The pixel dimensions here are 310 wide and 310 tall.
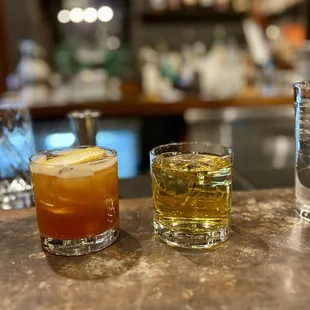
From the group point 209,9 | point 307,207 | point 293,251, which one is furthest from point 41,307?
point 209,9

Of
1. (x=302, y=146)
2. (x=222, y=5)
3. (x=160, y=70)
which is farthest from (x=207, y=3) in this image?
(x=302, y=146)

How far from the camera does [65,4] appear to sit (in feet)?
10.7

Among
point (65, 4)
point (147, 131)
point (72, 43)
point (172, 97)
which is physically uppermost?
point (65, 4)

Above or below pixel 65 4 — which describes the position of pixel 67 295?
below

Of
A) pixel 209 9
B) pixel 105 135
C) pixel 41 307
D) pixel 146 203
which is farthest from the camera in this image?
pixel 209 9

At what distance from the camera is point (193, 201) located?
62 cm

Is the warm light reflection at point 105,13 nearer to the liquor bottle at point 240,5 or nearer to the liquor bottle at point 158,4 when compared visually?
the liquor bottle at point 158,4

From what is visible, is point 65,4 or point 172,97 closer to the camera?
point 172,97

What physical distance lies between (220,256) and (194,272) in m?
0.06

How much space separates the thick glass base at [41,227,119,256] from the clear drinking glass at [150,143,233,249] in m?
0.09

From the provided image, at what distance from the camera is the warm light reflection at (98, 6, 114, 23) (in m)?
3.36

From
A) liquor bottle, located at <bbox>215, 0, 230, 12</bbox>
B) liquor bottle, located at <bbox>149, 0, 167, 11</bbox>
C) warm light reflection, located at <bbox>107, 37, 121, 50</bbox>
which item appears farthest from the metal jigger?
warm light reflection, located at <bbox>107, 37, 121, 50</bbox>

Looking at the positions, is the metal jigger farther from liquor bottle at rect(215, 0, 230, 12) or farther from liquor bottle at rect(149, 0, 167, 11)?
liquor bottle at rect(215, 0, 230, 12)

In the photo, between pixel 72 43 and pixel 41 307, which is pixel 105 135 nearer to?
pixel 72 43
